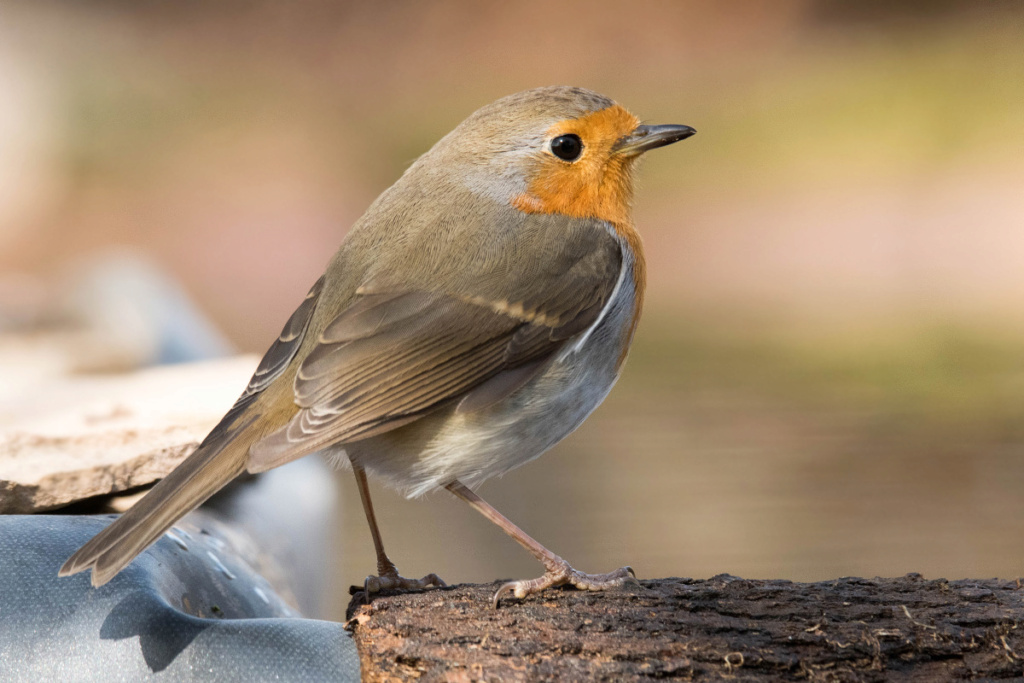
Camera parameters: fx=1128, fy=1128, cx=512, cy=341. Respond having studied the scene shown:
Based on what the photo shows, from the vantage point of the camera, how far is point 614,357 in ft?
7.28

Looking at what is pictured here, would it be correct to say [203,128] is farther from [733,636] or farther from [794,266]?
[733,636]

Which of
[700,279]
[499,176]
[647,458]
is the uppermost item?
[700,279]

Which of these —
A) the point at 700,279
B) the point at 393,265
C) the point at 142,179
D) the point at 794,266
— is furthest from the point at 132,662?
the point at 142,179

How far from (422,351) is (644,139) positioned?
2.19 feet

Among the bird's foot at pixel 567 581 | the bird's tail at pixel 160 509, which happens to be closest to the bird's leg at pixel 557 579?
the bird's foot at pixel 567 581

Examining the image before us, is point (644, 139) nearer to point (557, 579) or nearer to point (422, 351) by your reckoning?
point (422, 351)

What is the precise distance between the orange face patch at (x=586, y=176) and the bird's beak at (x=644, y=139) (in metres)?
0.01

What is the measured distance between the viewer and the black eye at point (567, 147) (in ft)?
7.47

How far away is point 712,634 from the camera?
5.94 feet

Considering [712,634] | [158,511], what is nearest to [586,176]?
[712,634]

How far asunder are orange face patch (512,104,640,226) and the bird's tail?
76 cm

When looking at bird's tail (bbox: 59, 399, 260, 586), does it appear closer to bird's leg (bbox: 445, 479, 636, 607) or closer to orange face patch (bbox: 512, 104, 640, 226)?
bird's leg (bbox: 445, 479, 636, 607)

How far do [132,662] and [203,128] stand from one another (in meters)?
9.30

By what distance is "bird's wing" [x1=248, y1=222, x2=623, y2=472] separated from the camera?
1962 millimetres
